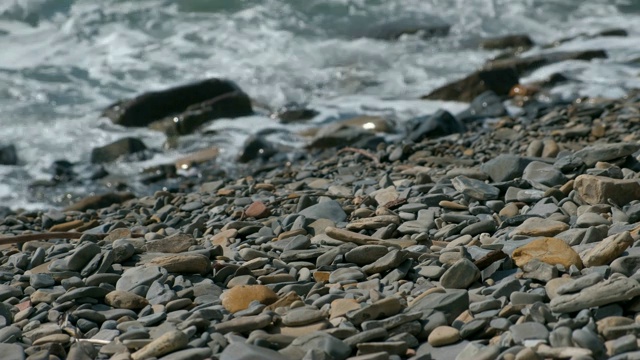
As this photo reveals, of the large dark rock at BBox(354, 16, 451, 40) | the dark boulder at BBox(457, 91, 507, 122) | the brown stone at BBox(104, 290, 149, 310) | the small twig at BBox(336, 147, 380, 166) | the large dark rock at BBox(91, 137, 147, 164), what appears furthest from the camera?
the large dark rock at BBox(354, 16, 451, 40)

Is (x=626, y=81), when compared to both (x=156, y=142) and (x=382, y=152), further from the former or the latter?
(x=156, y=142)

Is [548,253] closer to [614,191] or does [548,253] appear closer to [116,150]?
[614,191]

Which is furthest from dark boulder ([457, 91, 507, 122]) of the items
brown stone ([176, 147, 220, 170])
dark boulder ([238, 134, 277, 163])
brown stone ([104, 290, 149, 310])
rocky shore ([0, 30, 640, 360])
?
brown stone ([104, 290, 149, 310])

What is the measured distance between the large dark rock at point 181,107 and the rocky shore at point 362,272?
3.62m

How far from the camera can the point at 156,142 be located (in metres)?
8.26

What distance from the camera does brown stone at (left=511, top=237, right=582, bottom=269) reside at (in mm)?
2721

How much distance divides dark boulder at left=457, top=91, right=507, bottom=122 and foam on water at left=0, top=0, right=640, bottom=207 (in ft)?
1.89

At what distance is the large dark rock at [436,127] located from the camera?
6.82 metres

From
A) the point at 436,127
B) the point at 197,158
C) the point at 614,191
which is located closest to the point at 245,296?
the point at 614,191

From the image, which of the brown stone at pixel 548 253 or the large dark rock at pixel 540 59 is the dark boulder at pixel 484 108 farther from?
the brown stone at pixel 548 253

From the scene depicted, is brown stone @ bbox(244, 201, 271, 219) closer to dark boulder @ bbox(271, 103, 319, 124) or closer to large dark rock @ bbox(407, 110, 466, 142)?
large dark rock @ bbox(407, 110, 466, 142)

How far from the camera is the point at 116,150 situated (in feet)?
25.8

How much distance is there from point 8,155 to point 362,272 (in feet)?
19.0

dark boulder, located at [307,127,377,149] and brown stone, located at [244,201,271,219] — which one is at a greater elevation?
brown stone, located at [244,201,271,219]
